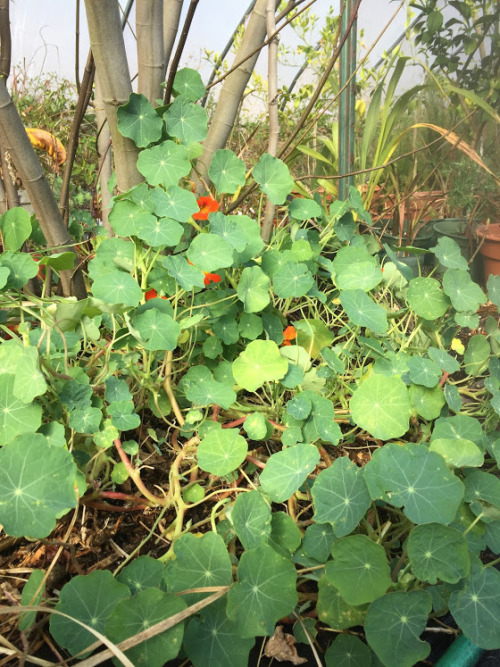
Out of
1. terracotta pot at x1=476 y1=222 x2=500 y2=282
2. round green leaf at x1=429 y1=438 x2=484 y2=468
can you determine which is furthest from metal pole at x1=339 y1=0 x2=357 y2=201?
round green leaf at x1=429 y1=438 x2=484 y2=468

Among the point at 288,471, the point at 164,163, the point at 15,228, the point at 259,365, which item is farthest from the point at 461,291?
the point at 15,228

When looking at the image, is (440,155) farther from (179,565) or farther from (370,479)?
(179,565)

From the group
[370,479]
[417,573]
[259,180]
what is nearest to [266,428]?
[370,479]

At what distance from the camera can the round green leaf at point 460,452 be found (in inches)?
30.9

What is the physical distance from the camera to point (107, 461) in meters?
Answer: 0.95

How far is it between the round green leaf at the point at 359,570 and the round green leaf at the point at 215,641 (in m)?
0.13

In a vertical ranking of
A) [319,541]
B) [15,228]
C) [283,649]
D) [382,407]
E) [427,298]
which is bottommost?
[283,649]

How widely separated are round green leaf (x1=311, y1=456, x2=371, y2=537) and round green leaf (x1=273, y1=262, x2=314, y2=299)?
44 cm

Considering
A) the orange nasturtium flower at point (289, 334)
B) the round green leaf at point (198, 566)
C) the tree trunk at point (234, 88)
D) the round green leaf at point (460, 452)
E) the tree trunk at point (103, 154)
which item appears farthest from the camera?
the tree trunk at point (103, 154)

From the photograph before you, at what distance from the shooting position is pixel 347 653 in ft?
2.22

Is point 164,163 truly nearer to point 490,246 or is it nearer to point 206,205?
point 206,205

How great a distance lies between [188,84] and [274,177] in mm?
280

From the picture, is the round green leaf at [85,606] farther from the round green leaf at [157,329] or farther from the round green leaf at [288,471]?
the round green leaf at [157,329]

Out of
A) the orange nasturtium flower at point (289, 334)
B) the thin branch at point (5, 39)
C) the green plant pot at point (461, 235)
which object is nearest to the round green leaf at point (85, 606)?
the orange nasturtium flower at point (289, 334)
